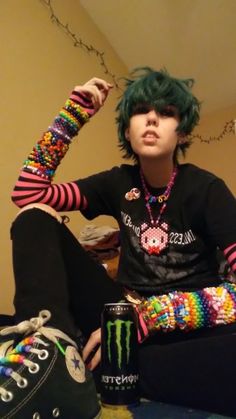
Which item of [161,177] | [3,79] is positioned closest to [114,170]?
[161,177]

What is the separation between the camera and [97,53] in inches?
80.8

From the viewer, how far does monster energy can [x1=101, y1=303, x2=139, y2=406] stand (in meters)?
0.62

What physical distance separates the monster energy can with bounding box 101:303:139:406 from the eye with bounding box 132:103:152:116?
454 millimetres

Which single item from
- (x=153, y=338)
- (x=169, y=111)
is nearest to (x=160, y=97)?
(x=169, y=111)

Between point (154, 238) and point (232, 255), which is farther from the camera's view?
point (154, 238)

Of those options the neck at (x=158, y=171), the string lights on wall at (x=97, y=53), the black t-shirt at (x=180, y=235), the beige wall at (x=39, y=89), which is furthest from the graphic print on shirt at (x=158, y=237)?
the string lights on wall at (x=97, y=53)

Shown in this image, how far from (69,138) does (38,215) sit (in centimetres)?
26

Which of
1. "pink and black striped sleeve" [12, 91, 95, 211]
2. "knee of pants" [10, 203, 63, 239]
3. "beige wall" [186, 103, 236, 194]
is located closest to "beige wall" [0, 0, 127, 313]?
"beige wall" [186, 103, 236, 194]

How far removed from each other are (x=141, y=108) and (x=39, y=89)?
897 mm

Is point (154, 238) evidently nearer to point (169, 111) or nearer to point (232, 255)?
point (232, 255)

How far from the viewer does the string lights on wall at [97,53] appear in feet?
5.97

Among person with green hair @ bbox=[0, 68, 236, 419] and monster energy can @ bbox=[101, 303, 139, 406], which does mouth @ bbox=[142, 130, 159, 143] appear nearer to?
person with green hair @ bbox=[0, 68, 236, 419]

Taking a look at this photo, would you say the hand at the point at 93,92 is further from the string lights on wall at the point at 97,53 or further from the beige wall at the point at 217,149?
the beige wall at the point at 217,149

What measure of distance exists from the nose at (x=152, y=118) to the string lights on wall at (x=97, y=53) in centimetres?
113
